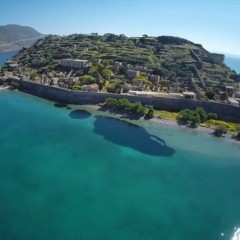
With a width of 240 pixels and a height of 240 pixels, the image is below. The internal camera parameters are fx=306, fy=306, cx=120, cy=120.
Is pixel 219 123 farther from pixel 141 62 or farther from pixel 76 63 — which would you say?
pixel 76 63

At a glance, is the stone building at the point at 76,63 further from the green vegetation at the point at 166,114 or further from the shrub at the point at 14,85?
the green vegetation at the point at 166,114

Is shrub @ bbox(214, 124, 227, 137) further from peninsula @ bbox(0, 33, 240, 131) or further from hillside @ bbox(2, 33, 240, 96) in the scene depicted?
hillside @ bbox(2, 33, 240, 96)

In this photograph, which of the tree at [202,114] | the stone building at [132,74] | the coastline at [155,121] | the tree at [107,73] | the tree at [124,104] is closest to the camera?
the coastline at [155,121]

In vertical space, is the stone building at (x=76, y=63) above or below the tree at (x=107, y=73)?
above

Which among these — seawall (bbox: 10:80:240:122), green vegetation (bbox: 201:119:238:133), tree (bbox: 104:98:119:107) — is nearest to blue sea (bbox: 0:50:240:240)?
green vegetation (bbox: 201:119:238:133)

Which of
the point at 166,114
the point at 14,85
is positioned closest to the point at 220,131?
the point at 166,114

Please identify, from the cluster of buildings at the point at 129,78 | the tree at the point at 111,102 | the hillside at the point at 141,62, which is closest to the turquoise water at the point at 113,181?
the tree at the point at 111,102
